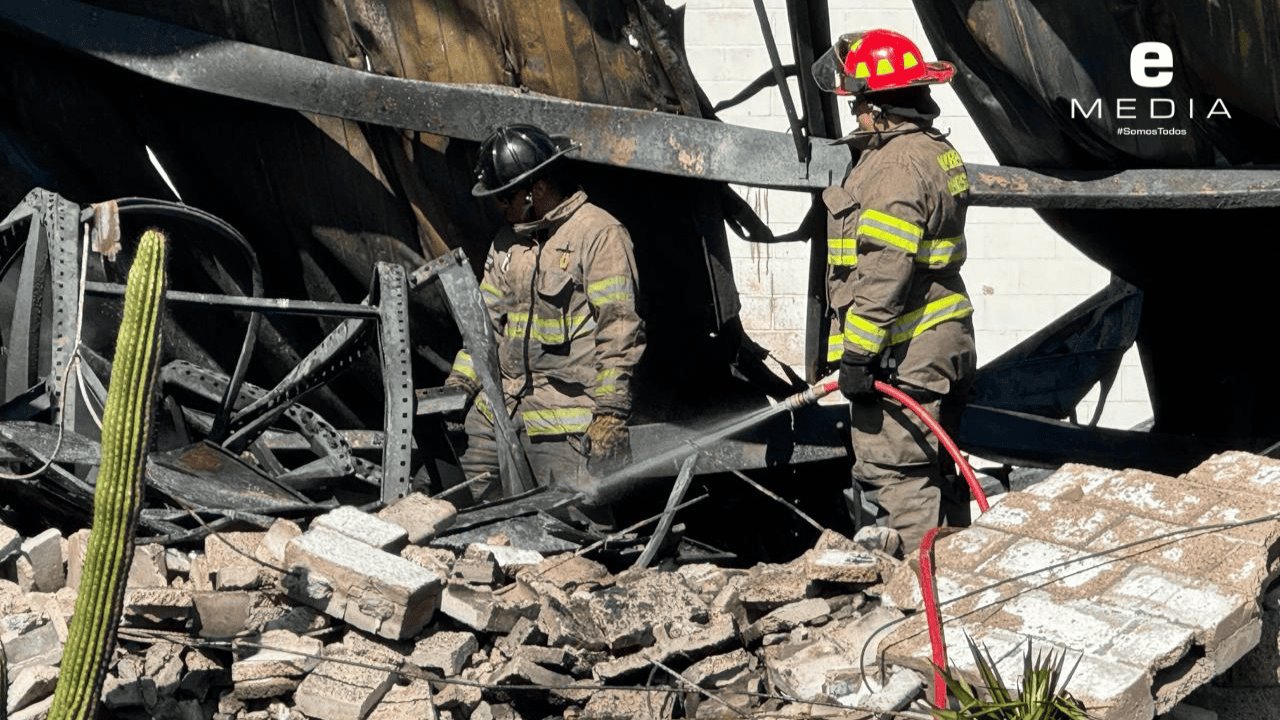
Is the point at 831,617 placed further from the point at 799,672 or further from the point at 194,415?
the point at 194,415

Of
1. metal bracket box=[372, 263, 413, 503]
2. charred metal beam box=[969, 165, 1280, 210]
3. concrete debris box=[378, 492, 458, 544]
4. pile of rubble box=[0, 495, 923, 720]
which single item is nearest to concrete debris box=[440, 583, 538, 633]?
pile of rubble box=[0, 495, 923, 720]

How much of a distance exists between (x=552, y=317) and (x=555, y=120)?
0.77 m

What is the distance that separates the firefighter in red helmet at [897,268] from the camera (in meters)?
5.84

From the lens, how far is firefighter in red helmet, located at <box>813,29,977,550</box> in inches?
230

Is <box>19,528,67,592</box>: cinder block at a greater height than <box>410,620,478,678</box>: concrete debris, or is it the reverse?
<box>19,528,67,592</box>: cinder block

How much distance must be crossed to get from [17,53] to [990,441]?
4409 mm

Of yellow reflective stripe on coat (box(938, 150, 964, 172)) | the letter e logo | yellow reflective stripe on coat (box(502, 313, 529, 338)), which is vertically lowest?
yellow reflective stripe on coat (box(502, 313, 529, 338))

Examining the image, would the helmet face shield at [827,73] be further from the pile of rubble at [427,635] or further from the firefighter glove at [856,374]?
the pile of rubble at [427,635]

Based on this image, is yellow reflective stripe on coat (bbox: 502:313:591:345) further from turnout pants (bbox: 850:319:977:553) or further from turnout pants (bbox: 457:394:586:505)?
turnout pants (bbox: 850:319:977:553)

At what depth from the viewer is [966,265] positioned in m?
12.1

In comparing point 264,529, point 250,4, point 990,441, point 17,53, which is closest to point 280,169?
point 250,4

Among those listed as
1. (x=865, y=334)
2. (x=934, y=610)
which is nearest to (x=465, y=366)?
(x=865, y=334)

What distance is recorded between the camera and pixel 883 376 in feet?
20.0

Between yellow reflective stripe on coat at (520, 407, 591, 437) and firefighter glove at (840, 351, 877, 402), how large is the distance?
110 cm
